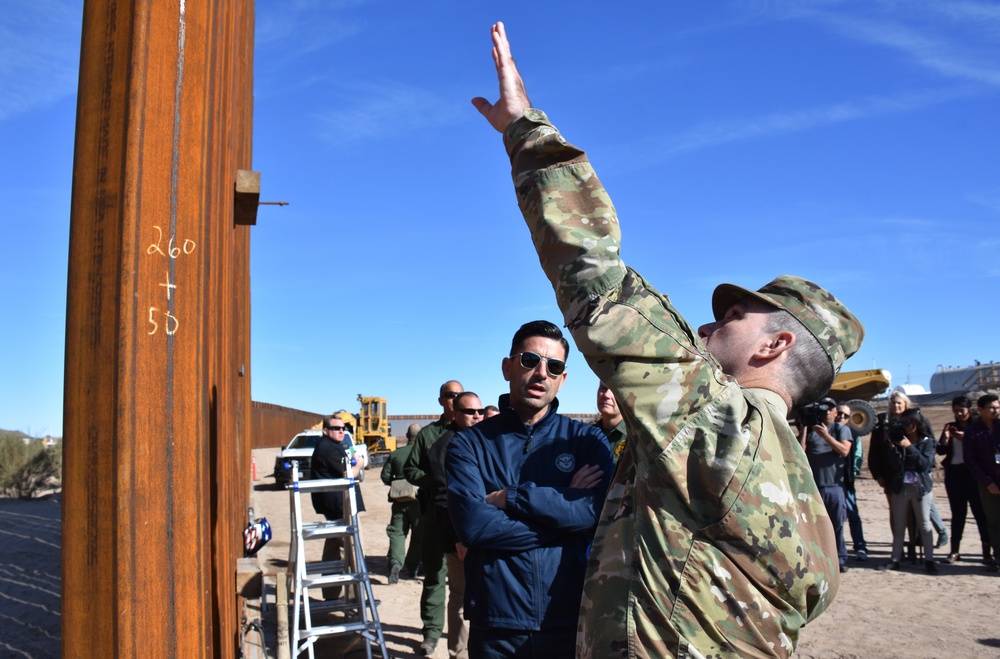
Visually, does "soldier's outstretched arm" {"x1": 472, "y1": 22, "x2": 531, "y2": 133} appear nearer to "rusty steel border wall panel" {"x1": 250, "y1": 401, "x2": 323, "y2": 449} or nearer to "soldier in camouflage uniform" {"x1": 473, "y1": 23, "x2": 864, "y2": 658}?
"soldier in camouflage uniform" {"x1": 473, "y1": 23, "x2": 864, "y2": 658}

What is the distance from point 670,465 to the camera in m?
1.38

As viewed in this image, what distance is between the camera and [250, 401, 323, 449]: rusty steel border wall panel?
92.1ft

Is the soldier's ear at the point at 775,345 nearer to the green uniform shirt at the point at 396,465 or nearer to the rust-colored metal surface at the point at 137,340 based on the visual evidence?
the rust-colored metal surface at the point at 137,340

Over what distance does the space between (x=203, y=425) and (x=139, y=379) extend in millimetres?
399

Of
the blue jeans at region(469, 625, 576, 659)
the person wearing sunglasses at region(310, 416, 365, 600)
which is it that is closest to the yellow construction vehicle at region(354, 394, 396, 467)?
the person wearing sunglasses at region(310, 416, 365, 600)

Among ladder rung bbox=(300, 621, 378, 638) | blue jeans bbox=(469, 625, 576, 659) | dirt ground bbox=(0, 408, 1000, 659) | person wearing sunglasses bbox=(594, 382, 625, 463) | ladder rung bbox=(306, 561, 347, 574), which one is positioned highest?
person wearing sunglasses bbox=(594, 382, 625, 463)

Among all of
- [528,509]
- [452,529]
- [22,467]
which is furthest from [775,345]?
[22,467]

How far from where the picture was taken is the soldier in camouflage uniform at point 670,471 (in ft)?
4.49

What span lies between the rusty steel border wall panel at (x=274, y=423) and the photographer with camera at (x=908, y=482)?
16.5 metres

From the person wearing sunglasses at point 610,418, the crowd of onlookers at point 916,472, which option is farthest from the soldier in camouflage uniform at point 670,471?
the crowd of onlookers at point 916,472

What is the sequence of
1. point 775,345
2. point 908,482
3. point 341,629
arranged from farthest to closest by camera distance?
point 908,482 < point 341,629 < point 775,345

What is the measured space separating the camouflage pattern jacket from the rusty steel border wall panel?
21064 mm

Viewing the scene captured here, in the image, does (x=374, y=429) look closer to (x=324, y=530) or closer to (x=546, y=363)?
(x=324, y=530)

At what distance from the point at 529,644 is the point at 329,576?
10.4 ft
